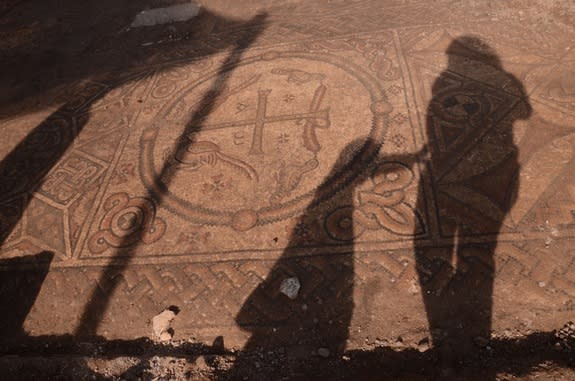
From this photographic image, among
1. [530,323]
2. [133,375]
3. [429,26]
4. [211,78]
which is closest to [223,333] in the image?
[133,375]

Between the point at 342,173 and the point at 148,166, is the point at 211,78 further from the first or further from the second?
the point at 342,173

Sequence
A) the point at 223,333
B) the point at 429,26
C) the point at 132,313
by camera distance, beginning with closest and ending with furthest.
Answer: the point at 223,333 < the point at 132,313 < the point at 429,26

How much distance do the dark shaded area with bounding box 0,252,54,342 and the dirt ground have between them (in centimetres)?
2

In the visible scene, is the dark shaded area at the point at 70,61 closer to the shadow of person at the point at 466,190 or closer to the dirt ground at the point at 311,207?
the dirt ground at the point at 311,207

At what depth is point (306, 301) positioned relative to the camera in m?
2.46

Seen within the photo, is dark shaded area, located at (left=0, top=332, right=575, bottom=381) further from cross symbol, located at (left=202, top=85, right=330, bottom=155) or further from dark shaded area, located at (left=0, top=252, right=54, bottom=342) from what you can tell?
cross symbol, located at (left=202, top=85, right=330, bottom=155)

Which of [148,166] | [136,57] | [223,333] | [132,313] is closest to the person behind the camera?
[223,333]

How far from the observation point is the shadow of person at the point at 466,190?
221 cm

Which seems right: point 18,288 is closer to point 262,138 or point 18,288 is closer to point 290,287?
point 290,287

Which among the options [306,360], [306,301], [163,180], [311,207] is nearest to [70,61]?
[163,180]

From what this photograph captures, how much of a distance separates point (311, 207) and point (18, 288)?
2405mm

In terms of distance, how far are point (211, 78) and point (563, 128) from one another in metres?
3.56

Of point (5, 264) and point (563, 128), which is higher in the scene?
point (563, 128)

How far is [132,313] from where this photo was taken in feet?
8.55
